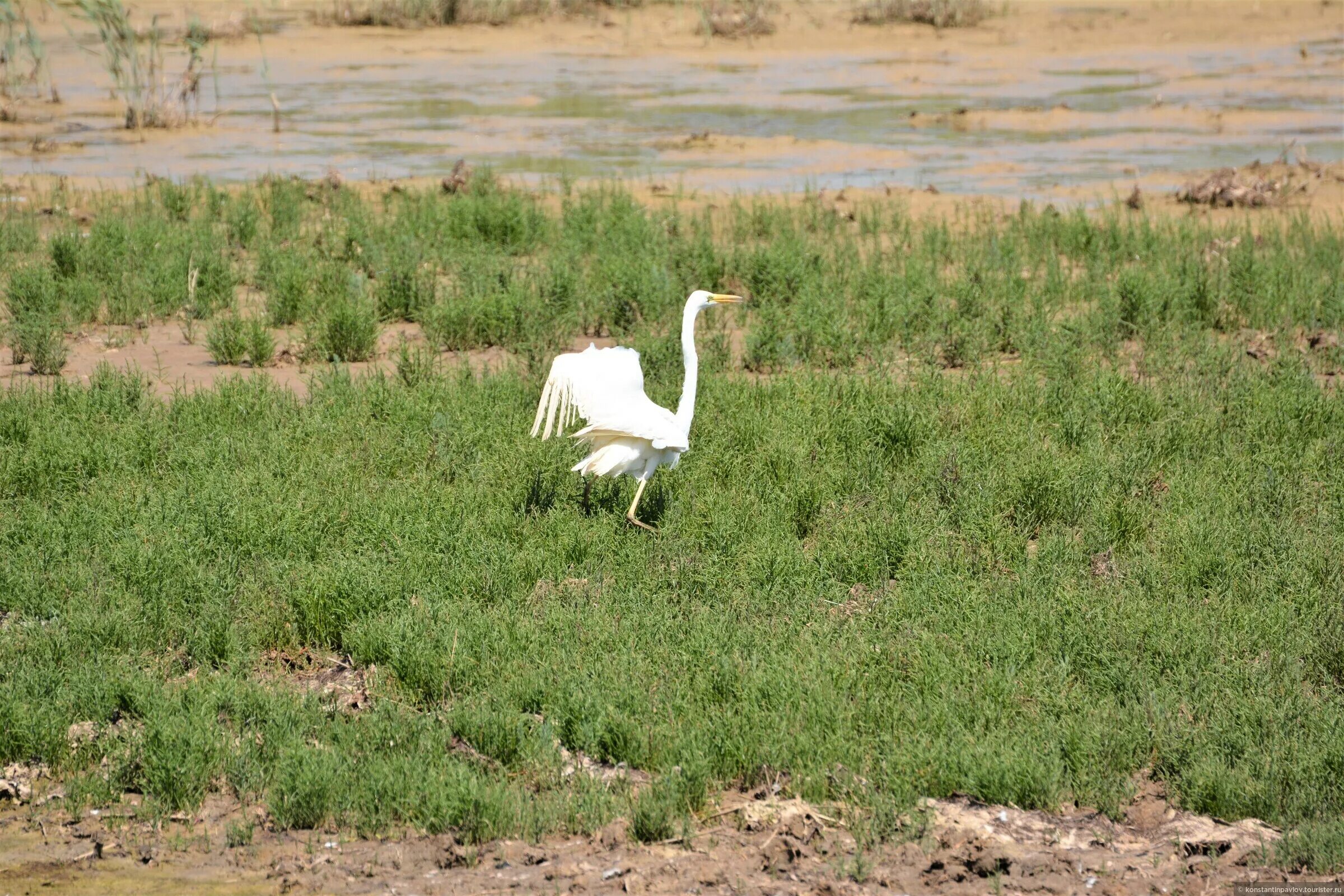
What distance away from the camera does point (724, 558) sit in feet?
19.7

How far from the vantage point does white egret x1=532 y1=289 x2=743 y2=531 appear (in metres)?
6.07

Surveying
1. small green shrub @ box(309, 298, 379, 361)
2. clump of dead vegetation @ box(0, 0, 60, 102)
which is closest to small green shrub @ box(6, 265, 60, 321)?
small green shrub @ box(309, 298, 379, 361)

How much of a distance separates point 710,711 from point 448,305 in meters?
5.22

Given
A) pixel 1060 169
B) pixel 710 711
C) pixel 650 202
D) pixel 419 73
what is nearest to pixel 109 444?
pixel 710 711

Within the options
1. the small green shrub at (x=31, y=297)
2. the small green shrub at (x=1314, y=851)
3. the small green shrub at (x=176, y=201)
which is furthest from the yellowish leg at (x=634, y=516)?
the small green shrub at (x=176, y=201)

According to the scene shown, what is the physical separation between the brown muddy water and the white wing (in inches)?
335

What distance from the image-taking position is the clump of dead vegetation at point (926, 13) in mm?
27078

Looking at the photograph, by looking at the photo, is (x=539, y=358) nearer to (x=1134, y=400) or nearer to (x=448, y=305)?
(x=448, y=305)

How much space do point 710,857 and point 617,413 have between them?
240 cm

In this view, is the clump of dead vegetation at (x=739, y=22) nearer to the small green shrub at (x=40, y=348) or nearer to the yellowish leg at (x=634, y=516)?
the small green shrub at (x=40, y=348)

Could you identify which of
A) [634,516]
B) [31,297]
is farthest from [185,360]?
[634,516]

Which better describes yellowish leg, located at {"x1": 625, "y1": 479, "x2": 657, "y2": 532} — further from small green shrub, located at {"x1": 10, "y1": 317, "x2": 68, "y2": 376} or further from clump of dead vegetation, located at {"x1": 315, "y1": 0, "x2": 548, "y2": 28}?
clump of dead vegetation, located at {"x1": 315, "y1": 0, "x2": 548, "y2": 28}

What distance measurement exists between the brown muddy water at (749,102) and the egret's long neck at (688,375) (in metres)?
8.08

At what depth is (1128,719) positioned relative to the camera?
4.69 meters
